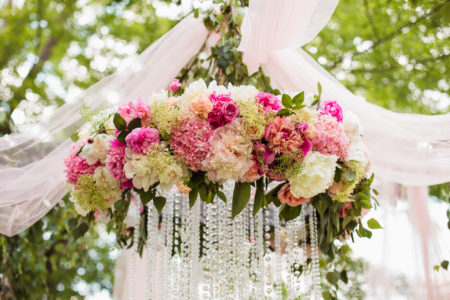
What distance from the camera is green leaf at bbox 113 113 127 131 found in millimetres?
1394

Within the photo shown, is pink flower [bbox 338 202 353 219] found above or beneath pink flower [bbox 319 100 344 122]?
beneath

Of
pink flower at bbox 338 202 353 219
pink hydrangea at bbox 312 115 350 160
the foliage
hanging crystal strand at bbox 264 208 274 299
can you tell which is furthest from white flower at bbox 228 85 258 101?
the foliage

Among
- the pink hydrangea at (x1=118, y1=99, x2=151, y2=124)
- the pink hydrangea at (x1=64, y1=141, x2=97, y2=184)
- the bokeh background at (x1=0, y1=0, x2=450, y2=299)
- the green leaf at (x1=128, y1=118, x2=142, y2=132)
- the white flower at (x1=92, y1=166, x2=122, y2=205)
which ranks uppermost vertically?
the bokeh background at (x1=0, y1=0, x2=450, y2=299)

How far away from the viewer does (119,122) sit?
4.59 feet

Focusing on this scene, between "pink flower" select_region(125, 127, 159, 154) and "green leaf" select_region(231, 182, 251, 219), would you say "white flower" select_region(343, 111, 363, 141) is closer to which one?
"green leaf" select_region(231, 182, 251, 219)

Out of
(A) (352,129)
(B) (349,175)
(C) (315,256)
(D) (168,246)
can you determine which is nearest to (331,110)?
(A) (352,129)

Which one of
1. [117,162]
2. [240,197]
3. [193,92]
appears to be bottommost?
[240,197]

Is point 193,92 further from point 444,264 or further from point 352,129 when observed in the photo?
point 444,264

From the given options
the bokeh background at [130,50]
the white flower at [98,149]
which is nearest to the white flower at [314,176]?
the white flower at [98,149]

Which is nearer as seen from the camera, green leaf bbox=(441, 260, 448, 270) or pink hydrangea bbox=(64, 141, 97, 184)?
pink hydrangea bbox=(64, 141, 97, 184)

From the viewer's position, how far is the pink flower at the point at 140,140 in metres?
1.34

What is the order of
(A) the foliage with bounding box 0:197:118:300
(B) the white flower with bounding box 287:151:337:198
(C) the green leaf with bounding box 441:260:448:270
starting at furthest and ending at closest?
(A) the foliage with bounding box 0:197:118:300 → (C) the green leaf with bounding box 441:260:448:270 → (B) the white flower with bounding box 287:151:337:198

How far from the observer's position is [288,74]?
5.79 feet

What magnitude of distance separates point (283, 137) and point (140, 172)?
1.44 ft
